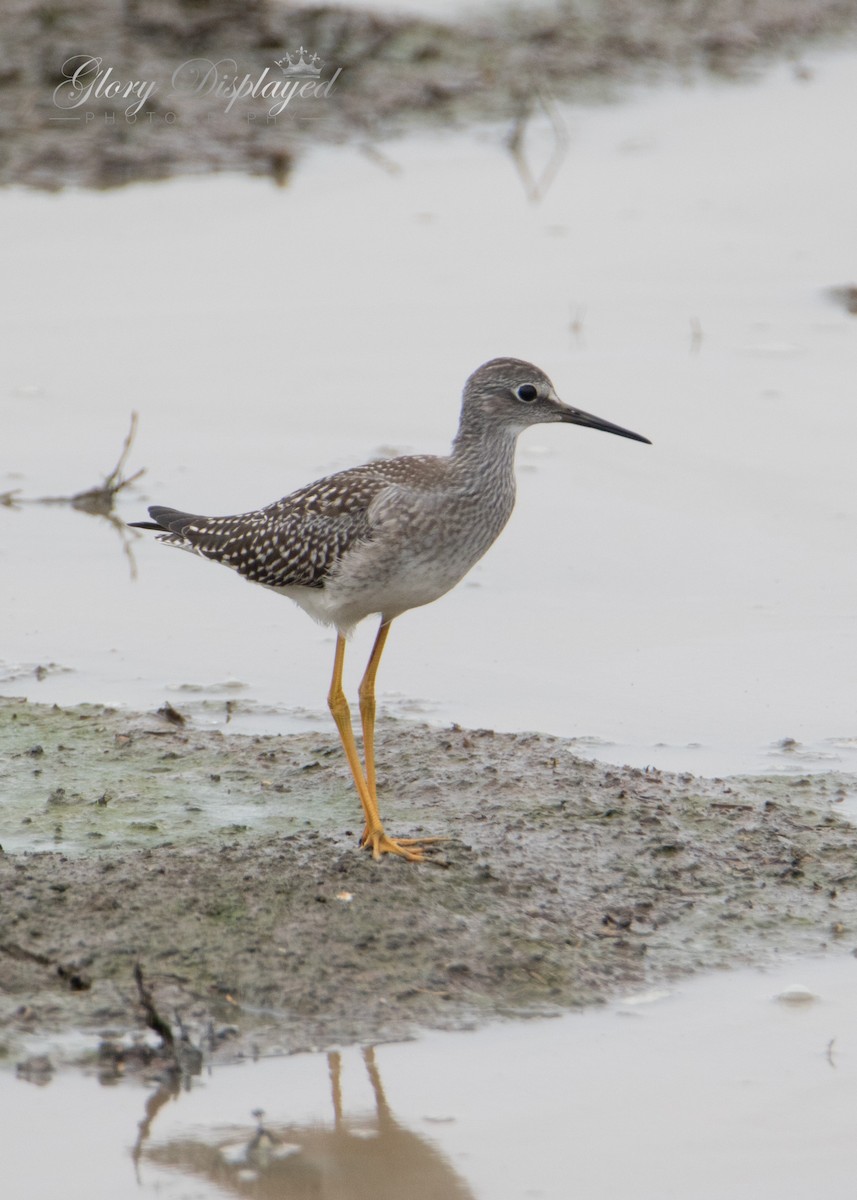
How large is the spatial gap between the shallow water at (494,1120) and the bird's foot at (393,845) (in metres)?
0.89

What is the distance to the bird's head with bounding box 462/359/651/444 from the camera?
22.9ft

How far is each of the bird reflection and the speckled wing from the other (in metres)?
2.29

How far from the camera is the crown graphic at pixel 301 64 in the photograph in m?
16.0

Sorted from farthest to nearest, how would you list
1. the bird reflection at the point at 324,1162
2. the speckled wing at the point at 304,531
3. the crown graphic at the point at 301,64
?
1. the crown graphic at the point at 301,64
2. the speckled wing at the point at 304,531
3. the bird reflection at the point at 324,1162

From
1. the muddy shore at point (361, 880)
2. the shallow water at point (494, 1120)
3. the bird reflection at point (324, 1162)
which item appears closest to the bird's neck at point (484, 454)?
the muddy shore at point (361, 880)

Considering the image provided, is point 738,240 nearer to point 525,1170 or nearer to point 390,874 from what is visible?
point 390,874

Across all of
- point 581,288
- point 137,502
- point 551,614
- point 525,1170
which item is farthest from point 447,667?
point 581,288

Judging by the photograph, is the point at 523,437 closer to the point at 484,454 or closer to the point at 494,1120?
the point at 484,454

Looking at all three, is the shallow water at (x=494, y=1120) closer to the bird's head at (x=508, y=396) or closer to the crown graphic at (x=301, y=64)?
the bird's head at (x=508, y=396)

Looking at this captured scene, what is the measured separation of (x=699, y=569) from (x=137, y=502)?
2.99 meters

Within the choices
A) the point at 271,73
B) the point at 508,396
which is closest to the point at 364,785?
the point at 508,396

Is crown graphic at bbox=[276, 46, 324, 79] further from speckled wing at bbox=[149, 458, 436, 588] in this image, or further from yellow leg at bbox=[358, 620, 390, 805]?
yellow leg at bbox=[358, 620, 390, 805]

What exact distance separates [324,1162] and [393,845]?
4.98 ft

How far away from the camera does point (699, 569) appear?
29.8 feet
